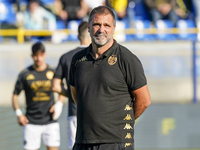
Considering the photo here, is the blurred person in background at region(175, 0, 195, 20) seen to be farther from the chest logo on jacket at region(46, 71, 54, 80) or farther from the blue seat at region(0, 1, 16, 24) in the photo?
the chest logo on jacket at region(46, 71, 54, 80)

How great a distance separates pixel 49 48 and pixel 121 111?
28.0 feet

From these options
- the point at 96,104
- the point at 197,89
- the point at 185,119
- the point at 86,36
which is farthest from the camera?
the point at 197,89

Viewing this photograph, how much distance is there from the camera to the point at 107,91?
134 inches

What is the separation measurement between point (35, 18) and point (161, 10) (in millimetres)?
4933

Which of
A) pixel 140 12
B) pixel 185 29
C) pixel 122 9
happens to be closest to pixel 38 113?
pixel 185 29

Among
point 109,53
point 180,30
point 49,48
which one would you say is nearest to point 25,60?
point 49,48

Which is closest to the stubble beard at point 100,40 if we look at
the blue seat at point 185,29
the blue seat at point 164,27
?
the blue seat at point 185,29

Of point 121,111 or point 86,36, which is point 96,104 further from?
point 86,36

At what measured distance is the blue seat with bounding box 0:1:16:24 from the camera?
50.0 feet

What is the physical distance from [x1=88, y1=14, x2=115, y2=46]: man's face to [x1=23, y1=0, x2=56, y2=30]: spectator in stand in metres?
11.6

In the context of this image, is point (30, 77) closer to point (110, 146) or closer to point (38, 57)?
point (38, 57)

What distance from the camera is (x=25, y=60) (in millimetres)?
11734

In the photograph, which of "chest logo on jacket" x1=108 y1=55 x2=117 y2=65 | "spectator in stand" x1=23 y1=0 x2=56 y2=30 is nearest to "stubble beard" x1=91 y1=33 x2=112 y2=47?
"chest logo on jacket" x1=108 y1=55 x2=117 y2=65

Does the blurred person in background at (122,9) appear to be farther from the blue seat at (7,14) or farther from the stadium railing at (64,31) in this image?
the blue seat at (7,14)
